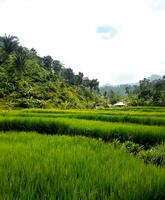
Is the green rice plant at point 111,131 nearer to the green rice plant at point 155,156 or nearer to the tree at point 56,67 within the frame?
the green rice plant at point 155,156

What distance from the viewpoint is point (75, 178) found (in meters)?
3.75

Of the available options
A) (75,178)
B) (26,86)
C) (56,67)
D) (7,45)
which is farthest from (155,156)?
(56,67)

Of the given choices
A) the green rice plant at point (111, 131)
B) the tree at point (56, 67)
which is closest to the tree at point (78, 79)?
the tree at point (56, 67)

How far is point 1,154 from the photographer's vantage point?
17.2 ft

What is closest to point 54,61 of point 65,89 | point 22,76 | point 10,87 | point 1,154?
point 65,89

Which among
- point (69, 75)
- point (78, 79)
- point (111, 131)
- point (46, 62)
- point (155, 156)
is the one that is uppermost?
point (46, 62)

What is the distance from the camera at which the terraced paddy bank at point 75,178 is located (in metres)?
3.32

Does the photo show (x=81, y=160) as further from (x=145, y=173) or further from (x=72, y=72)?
(x=72, y=72)

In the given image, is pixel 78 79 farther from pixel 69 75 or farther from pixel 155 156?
pixel 155 156

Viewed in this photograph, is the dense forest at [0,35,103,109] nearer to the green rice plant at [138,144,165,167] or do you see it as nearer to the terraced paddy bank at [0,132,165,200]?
the green rice plant at [138,144,165,167]

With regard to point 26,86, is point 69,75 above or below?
above

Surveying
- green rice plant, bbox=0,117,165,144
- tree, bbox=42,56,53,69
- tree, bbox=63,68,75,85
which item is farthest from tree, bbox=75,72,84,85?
green rice plant, bbox=0,117,165,144

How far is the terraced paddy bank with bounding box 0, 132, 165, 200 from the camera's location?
3322 millimetres

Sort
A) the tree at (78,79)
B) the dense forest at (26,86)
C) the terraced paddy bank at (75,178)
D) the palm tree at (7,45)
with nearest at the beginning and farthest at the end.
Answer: the terraced paddy bank at (75,178) → the dense forest at (26,86) → the palm tree at (7,45) → the tree at (78,79)
